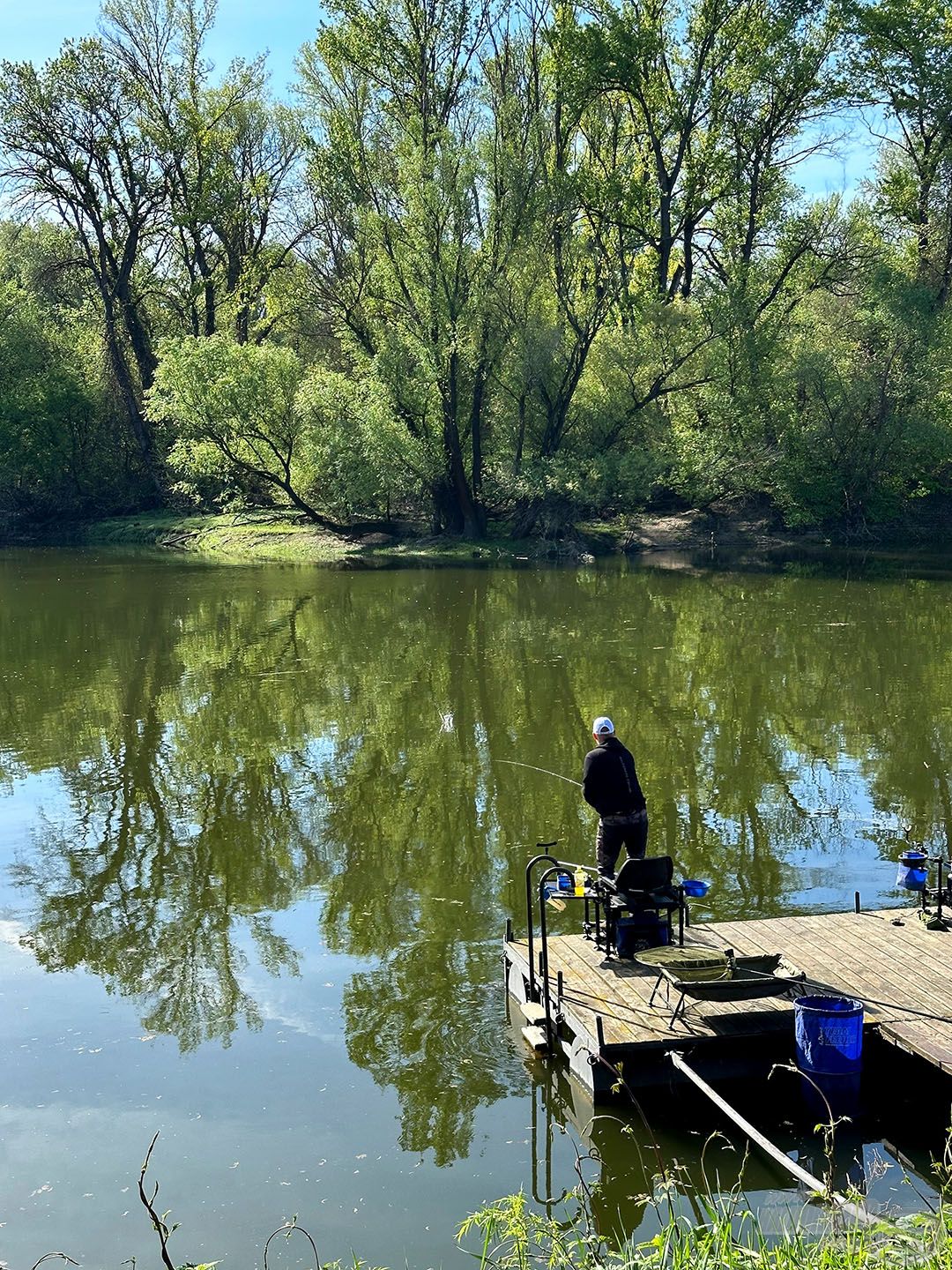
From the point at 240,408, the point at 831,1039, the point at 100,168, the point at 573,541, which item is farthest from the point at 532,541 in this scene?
the point at 831,1039

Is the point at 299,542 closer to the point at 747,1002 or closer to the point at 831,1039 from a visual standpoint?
the point at 747,1002

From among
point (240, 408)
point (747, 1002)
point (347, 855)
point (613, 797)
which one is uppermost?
point (240, 408)

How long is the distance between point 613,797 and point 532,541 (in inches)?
1371

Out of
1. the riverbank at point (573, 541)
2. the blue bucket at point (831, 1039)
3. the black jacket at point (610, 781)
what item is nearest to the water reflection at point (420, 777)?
the black jacket at point (610, 781)

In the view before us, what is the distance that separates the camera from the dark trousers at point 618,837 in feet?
31.2

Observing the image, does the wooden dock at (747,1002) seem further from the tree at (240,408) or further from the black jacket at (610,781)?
the tree at (240,408)

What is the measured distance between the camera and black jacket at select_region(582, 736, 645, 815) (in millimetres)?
9375

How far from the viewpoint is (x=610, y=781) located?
9398mm

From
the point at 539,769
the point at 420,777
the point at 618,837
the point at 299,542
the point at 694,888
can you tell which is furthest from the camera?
the point at 299,542

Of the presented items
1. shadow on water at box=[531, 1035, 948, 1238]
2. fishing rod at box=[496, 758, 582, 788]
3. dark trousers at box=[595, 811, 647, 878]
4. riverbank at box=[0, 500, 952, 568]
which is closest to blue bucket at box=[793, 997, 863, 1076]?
shadow on water at box=[531, 1035, 948, 1238]

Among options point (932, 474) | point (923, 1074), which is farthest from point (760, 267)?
point (923, 1074)

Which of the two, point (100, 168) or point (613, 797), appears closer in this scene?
point (613, 797)

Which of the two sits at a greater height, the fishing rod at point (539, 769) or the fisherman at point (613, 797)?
the fisherman at point (613, 797)

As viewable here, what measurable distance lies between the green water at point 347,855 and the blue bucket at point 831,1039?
81 centimetres
